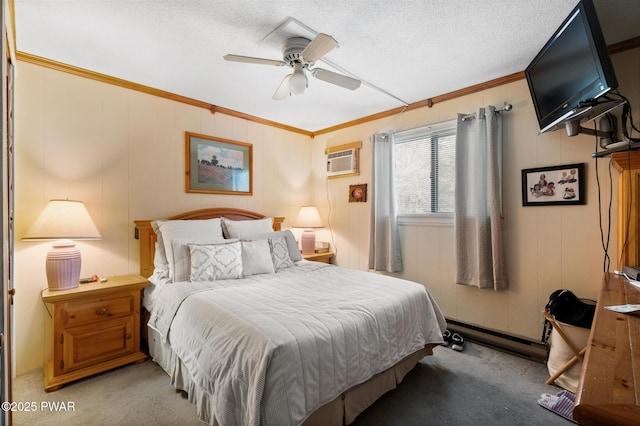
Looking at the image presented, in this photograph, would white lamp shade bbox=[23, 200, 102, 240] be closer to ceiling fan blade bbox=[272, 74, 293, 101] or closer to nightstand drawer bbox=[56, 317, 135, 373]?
nightstand drawer bbox=[56, 317, 135, 373]

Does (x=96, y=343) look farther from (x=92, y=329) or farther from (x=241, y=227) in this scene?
(x=241, y=227)

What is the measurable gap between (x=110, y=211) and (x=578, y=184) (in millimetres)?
4094

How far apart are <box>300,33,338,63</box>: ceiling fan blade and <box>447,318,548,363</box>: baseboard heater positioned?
288 cm

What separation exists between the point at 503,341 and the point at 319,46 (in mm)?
3027

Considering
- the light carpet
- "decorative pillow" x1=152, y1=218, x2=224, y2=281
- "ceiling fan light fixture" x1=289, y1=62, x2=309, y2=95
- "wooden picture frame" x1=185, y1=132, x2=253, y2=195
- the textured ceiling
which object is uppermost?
the textured ceiling

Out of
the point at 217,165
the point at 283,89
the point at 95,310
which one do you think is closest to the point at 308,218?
the point at 217,165

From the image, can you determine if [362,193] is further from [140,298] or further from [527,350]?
[140,298]

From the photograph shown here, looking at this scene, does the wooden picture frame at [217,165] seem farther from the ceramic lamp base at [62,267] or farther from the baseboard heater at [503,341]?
the baseboard heater at [503,341]

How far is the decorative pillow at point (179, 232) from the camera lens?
260 cm

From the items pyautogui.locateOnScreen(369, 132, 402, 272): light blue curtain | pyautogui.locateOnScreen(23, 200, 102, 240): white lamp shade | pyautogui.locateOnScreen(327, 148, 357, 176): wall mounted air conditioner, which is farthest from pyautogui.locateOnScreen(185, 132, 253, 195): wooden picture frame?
pyautogui.locateOnScreen(369, 132, 402, 272): light blue curtain

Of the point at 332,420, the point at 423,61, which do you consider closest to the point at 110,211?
the point at 332,420

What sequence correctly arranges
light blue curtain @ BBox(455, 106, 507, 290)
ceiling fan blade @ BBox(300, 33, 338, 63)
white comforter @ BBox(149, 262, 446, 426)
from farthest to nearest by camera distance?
light blue curtain @ BBox(455, 106, 507, 290) → ceiling fan blade @ BBox(300, 33, 338, 63) → white comforter @ BBox(149, 262, 446, 426)

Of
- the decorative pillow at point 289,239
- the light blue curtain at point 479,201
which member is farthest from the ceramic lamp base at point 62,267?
the light blue curtain at point 479,201

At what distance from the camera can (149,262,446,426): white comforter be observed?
1.36m
